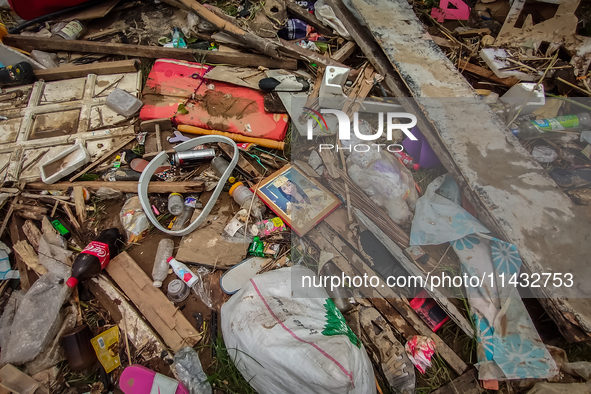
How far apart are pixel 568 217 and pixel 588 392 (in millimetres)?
1170

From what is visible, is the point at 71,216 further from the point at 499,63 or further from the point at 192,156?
the point at 499,63

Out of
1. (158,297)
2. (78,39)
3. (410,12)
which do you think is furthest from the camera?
(78,39)

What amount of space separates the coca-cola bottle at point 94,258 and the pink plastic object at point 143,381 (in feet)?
2.84

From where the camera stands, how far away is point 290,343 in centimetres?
178

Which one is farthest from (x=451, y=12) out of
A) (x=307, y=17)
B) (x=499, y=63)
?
(x=307, y=17)

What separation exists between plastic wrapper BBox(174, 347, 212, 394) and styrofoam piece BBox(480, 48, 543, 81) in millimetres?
4042

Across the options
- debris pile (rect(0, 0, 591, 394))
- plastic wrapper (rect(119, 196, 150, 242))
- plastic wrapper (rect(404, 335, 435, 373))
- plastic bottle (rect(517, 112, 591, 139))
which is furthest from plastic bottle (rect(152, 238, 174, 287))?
plastic bottle (rect(517, 112, 591, 139))

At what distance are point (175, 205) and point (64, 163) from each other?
55.5 inches

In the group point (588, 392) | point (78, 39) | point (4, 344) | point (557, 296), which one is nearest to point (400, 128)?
point (557, 296)

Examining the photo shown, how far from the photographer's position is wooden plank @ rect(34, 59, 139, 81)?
12.6ft

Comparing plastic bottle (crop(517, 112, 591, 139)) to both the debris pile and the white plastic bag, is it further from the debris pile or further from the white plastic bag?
the white plastic bag

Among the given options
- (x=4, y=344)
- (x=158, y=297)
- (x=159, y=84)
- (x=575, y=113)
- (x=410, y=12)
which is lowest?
(x=4, y=344)

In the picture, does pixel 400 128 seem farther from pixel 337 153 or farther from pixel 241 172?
pixel 241 172

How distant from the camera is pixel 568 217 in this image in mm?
2305
